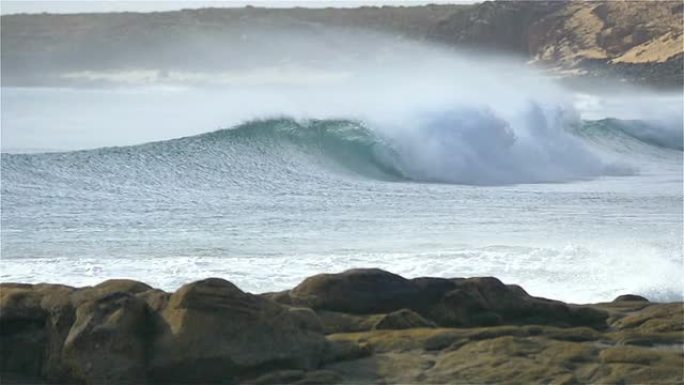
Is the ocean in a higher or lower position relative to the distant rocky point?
lower

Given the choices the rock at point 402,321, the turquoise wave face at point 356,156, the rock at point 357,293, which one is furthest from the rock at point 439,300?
the turquoise wave face at point 356,156

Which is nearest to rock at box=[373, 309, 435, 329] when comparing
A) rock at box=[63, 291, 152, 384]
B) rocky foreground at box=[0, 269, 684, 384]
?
rocky foreground at box=[0, 269, 684, 384]

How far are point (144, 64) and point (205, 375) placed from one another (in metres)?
50.7

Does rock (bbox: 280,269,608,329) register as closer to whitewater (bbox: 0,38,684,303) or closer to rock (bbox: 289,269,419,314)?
rock (bbox: 289,269,419,314)

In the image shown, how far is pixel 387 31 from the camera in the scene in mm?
60656

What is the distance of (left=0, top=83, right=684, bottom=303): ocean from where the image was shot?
11.8 meters

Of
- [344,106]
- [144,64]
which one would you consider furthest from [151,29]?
[344,106]

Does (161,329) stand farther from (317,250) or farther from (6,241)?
(6,241)

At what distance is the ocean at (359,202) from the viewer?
1180 cm

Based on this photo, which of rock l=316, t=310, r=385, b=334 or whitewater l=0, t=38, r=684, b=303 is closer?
rock l=316, t=310, r=385, b=334

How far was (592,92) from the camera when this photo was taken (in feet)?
161

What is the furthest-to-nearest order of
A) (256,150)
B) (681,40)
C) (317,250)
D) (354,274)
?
(681,40), (256,150), (317,250), (354,274)

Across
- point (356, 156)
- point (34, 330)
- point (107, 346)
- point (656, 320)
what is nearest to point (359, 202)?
point (356, 156)

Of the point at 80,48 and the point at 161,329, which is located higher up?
the point at 80,48
